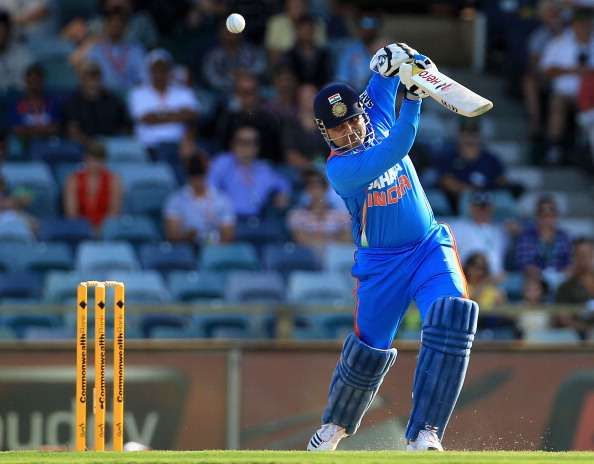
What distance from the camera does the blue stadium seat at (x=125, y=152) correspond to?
15227 millimetres

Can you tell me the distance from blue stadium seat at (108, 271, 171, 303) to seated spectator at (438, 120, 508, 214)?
3557 millimetres

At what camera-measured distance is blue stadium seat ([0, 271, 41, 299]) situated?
1332cm

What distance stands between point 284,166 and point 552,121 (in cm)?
383

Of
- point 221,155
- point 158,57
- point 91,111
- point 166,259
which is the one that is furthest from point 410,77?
point 158,57

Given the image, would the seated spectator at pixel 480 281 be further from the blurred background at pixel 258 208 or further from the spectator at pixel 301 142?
the spectator at pixel 301 142

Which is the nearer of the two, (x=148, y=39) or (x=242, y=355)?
(x=242, y=355)

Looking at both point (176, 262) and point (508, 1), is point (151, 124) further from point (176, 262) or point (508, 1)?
point (508, 1)

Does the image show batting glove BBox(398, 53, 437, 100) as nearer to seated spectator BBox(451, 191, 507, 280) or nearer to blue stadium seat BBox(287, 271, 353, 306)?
blue stadium seat BBox(287, 271, 353, 306)

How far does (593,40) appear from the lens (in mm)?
16891

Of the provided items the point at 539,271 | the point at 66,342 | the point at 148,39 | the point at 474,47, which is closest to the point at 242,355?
the point at 66,342

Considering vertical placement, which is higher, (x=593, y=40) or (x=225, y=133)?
(x=593, y=40)

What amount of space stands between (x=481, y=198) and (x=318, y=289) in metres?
2.26

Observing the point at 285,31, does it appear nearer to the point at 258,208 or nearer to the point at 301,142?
the point at 301,142

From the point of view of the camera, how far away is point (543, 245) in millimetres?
14625
